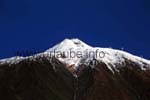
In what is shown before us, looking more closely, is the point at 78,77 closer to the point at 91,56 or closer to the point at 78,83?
the point at 78,83

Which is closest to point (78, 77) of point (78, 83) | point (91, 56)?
point (78, 83)

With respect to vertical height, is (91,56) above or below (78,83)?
above

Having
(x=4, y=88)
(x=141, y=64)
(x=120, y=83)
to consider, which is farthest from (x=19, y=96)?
(x=141, y=64)

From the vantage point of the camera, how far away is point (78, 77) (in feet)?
19.4

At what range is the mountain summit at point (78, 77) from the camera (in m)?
5.88

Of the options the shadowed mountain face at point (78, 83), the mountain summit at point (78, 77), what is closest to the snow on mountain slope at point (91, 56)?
the mountain summit at point (78, 77)

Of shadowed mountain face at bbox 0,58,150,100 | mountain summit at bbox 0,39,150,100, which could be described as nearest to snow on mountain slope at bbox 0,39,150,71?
mountain summit at bbox 0,39,150,100

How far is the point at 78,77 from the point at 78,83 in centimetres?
11

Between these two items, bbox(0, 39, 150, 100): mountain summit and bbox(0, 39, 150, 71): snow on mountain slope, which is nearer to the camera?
bbox(0, 39, 150, 100): mountain summit

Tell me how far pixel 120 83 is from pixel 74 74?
0.79m

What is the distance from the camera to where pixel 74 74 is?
5977 mm

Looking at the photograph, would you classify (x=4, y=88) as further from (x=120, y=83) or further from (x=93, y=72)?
(x=120, y=83)

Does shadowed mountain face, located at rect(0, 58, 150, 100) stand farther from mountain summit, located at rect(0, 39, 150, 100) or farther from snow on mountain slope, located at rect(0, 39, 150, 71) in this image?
snow on mountain slope, located at rect(0, 39, 150, 71)

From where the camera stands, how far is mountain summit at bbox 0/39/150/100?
231 inches
